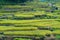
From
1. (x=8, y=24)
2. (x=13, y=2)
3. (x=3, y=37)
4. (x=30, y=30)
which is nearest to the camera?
(x=3, y=37)

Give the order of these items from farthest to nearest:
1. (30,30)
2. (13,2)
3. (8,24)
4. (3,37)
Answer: (13,2) → (8,24) → (30,30) → (3,37)

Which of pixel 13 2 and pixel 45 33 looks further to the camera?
pixel 13 2

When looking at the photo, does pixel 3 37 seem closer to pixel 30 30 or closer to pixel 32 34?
pixel 32 34

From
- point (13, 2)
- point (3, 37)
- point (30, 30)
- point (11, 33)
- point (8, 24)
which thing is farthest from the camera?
point (13, 2)

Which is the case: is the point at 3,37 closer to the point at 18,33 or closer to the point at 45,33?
the point at 18,33

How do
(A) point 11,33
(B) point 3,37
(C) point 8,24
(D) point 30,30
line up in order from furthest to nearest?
(C) point 8,24 → (D) point 30,30 → (A) point 11,33 → (B) point 3,37

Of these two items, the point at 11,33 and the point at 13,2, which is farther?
the point at 13,2

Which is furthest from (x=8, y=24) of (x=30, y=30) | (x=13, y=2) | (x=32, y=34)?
(x=13, y=2)

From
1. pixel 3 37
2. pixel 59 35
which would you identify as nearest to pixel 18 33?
pixel 3 37
